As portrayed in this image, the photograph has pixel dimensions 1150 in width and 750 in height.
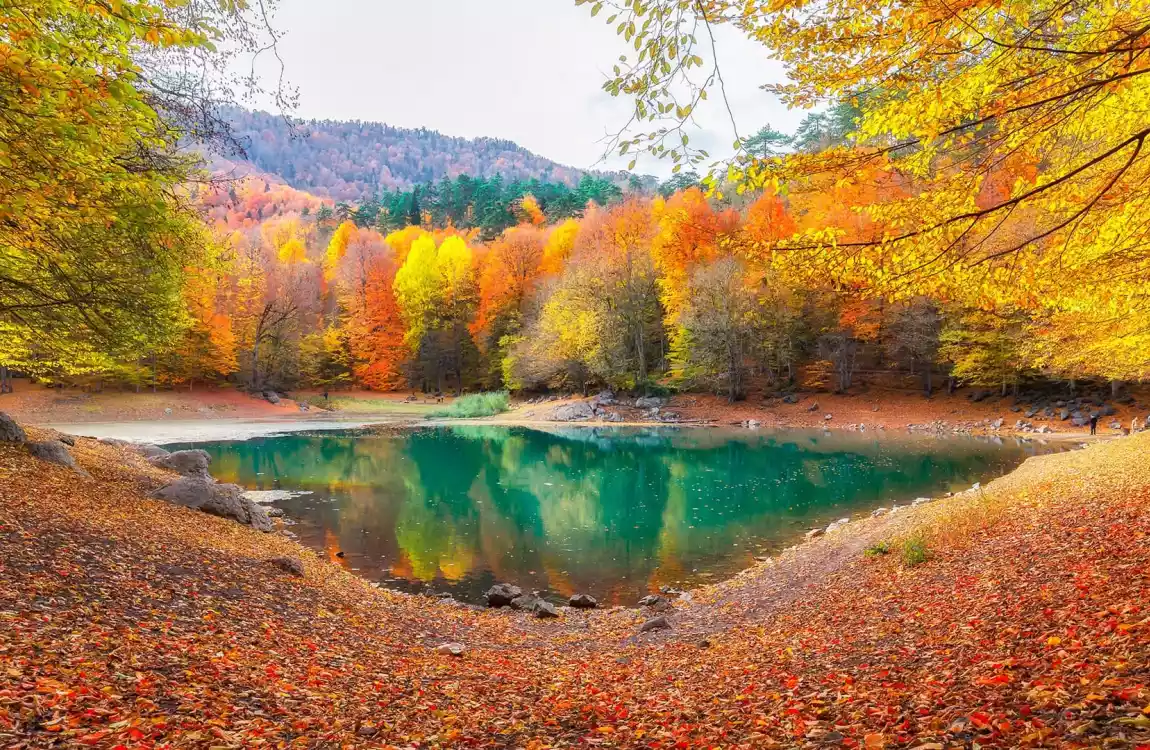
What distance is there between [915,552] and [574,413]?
113ft

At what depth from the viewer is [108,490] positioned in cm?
1094

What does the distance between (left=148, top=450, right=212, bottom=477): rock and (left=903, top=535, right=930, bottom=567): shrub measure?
1648 centimetres

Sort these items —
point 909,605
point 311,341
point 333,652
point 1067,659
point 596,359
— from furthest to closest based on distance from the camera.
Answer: point 311,341
point 596,359
point 909,605
point 333,652
point 1067,659

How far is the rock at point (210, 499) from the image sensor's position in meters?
11.7

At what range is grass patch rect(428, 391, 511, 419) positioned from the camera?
1836 inches

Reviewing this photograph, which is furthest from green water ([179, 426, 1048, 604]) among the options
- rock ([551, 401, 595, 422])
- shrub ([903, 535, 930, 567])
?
rock ([551, 401, 595, 422])

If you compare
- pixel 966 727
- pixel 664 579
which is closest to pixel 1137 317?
pixel 664 579

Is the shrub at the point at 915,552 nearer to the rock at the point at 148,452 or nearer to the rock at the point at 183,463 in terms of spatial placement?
the rock at the point at 183,463

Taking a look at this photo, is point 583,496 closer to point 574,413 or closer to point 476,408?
point 574,413

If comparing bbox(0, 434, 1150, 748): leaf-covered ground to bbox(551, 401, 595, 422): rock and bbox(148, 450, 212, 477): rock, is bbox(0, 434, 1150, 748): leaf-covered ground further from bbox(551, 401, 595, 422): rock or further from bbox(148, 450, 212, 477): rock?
bbox(551, 401, 595, 422): rock

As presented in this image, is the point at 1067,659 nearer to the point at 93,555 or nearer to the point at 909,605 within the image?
the point at 909,605

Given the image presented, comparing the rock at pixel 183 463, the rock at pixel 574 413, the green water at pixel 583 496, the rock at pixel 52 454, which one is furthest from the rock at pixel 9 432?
the rock at pixel 574 413

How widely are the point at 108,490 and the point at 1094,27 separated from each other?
1428 centimetres

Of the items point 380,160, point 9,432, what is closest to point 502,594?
point 9,432
